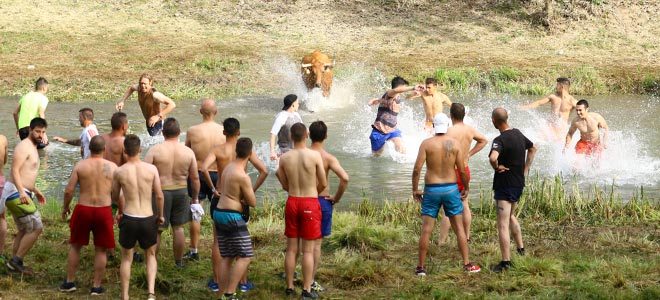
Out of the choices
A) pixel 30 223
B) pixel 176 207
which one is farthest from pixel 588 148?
pixel 30 223

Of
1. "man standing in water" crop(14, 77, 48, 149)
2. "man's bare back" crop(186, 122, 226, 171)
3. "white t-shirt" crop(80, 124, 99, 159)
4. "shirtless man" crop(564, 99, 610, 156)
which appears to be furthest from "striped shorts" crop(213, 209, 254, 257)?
"shirtless man" crop(564, 99, 610, 156)

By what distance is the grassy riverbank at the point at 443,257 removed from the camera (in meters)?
8.13

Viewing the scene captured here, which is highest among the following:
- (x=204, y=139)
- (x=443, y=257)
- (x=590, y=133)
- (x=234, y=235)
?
(x=204, y=139)

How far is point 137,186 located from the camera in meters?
7.75

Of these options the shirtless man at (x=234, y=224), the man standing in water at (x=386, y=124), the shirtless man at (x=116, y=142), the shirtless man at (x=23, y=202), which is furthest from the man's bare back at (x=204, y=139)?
the man standing in water at (x=386, y=124)

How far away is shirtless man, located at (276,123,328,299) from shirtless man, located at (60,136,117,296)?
4.74 feet

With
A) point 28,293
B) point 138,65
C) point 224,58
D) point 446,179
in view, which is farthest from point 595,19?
point 28,293

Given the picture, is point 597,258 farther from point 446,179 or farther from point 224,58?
point 224,58

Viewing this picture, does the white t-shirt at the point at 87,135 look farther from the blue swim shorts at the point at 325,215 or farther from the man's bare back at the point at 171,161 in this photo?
the blue swim shorts at the point at 325,215

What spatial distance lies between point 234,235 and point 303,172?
0.77 metres

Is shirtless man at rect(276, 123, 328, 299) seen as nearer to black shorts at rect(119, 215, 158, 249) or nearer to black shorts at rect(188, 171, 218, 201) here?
black shorts at rect(119, 215, 158, 249)

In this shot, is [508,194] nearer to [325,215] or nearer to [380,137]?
[325,215]

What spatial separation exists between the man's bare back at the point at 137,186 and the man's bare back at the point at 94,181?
15cm

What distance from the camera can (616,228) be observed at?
10.4 metres
